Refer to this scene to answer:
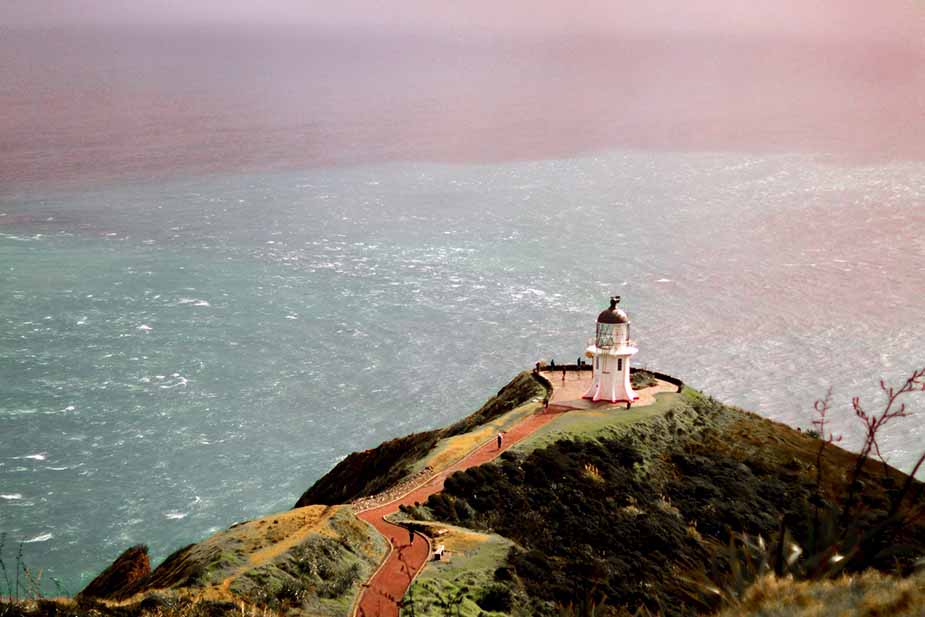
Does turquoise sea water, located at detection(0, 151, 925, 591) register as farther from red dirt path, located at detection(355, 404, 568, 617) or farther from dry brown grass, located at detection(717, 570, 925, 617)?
dry brown grass, located at detection(717, 570, 925, 617)

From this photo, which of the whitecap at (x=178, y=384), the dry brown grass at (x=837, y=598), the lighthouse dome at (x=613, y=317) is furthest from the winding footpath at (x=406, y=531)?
the whitecap at (x=178, y=384)

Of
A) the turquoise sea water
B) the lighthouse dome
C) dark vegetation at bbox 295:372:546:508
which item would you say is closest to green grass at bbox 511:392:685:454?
the lighthouse dome

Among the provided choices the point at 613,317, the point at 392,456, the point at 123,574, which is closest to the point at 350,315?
the point at 392,456

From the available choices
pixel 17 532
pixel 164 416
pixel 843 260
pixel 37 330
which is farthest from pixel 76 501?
pixel 843 260

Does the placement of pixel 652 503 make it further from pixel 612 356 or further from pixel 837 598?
pixel 837 598

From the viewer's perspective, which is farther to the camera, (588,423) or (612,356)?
(612,356)

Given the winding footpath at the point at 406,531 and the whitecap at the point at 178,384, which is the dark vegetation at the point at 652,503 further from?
the whitecap at the point at 178,384
